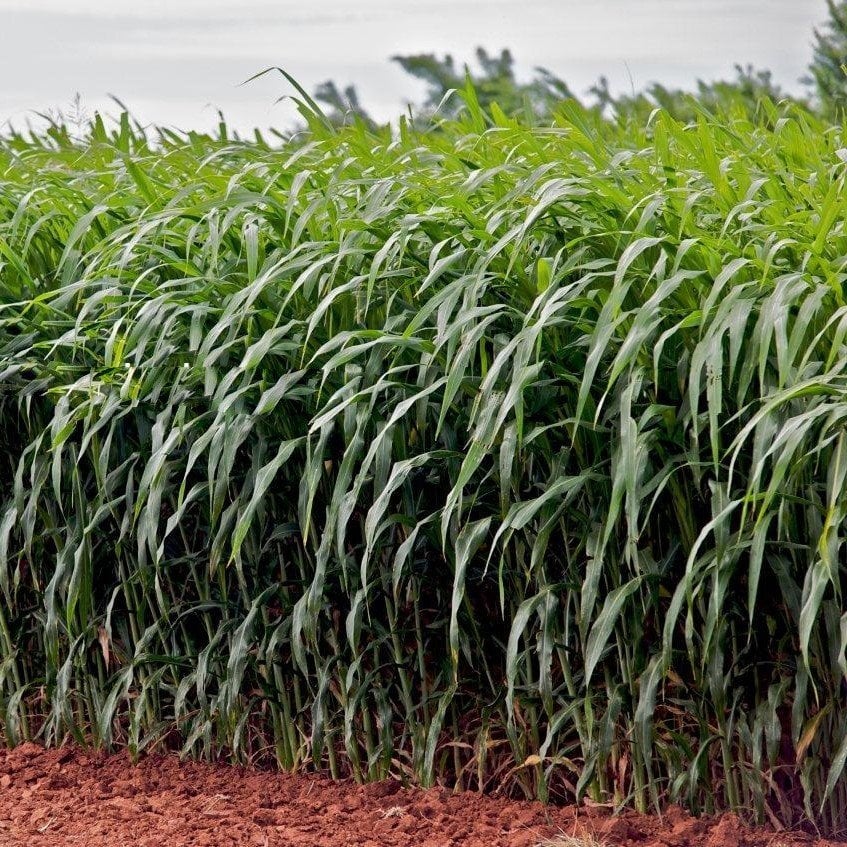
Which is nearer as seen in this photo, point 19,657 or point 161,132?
point 19,657

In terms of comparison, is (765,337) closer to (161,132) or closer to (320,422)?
(320,422)

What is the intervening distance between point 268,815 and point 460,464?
3.23ft

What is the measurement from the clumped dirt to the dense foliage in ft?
0.24

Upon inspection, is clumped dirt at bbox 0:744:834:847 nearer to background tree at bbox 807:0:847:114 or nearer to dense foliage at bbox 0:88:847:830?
dense foliage at bbox 0:88:847:830

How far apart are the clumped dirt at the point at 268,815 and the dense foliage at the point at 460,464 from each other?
0.07m

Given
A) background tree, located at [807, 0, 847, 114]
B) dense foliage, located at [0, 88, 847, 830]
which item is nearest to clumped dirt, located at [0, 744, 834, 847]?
dense foliage, located at [0, 88, 847, 830]

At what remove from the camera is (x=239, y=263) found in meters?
3.13

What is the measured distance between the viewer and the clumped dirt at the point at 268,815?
2719 mm

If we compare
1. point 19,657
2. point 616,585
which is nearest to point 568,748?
point 616,585

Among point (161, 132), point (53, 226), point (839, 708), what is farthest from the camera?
point (161, 132)

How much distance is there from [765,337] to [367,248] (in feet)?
3.26

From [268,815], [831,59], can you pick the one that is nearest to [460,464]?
[268,815]

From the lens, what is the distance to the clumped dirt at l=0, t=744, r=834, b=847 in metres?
2.72

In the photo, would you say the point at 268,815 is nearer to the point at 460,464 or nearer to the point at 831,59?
the point at 460,464
